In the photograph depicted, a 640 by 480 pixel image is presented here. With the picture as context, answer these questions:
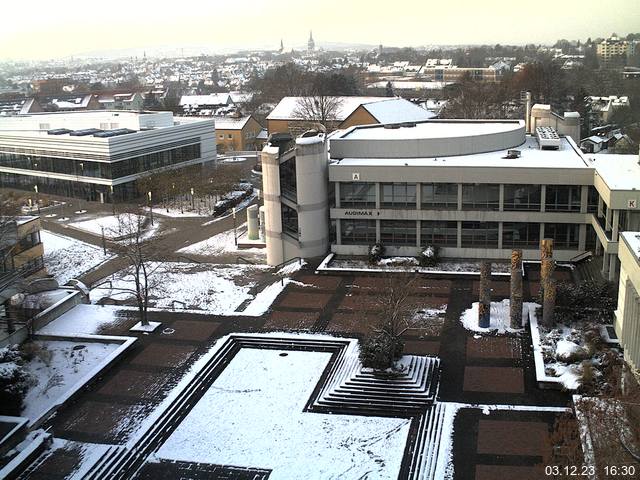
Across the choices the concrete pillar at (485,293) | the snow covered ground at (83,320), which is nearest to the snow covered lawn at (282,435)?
the concrete pillar at (485,293)

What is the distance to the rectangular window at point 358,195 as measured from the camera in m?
42.5

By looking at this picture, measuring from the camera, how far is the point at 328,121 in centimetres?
8412

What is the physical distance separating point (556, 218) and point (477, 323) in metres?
11.1

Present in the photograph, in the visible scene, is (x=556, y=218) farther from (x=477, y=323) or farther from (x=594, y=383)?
(x=594, y=383)

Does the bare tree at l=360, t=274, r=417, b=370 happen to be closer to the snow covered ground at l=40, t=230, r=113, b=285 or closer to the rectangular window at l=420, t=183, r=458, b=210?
the rectangular window at l=420, t=183, r=458, b=210

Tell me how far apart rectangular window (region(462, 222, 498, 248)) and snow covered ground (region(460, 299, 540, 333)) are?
23.5 feet

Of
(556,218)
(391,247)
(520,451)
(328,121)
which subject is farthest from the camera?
(328,121)

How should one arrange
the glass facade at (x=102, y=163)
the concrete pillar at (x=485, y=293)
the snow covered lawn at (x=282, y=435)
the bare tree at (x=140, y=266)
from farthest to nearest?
1. the glass facade at (x=102, y=163)
2. the bare tree at (x=140, y=266)
3. the concrete pillar at (x=485, y=293)
4. the snow covered lawn at (x=282, y=435)

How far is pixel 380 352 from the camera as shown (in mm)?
27609

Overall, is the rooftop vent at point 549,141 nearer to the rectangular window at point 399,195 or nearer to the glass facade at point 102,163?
the rectangular window at point 399,195

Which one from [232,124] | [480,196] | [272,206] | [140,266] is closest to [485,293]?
[480,196]

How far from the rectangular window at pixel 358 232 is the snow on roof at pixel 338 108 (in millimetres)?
42205

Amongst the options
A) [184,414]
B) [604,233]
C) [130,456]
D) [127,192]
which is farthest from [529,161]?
[127,192]

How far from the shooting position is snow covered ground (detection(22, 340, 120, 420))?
26812 millimetres
